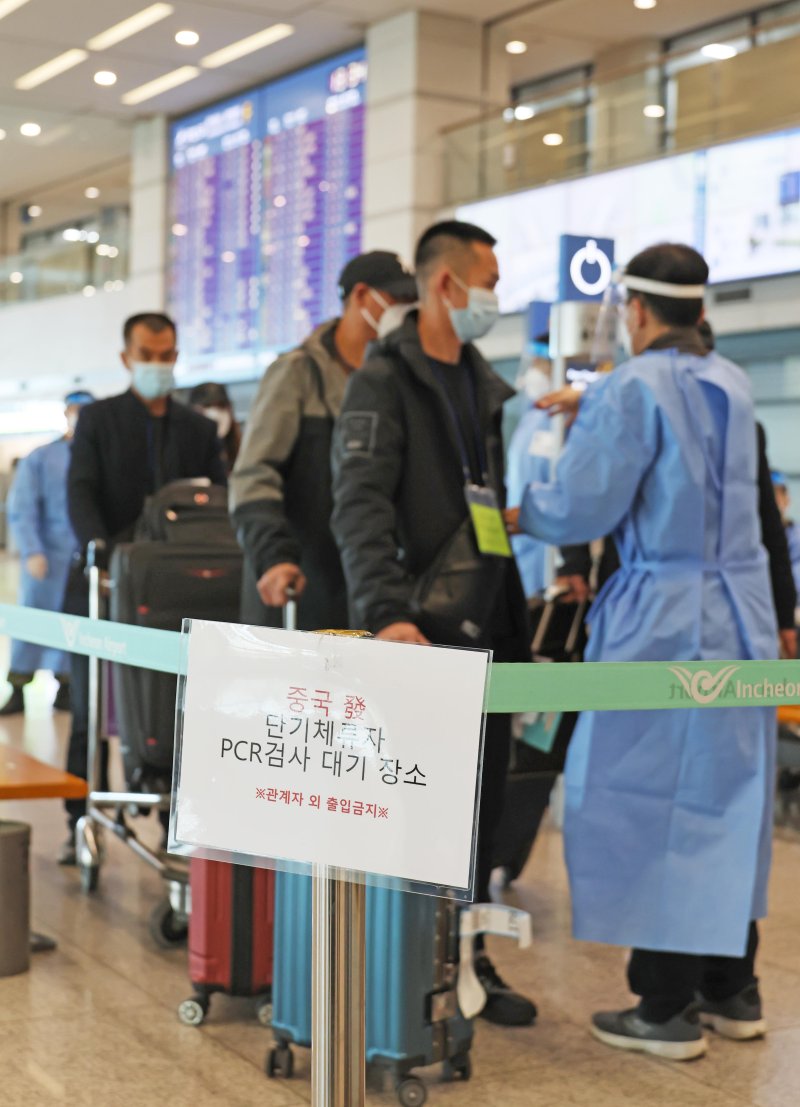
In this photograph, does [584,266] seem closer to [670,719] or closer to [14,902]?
[670,719]

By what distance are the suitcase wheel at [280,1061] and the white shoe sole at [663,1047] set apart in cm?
69

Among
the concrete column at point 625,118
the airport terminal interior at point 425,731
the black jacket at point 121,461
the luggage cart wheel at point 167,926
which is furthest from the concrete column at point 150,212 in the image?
the luggage cart wheel at point 167,926

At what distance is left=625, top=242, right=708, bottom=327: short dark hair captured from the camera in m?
3.19

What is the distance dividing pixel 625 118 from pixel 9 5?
4.66m

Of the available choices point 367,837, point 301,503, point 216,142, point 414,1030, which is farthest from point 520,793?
point 216,142

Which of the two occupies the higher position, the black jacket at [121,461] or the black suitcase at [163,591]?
the black jacket at [121,461]

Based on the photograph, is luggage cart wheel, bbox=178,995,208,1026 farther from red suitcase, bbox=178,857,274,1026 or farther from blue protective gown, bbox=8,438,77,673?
blue protective gown, bbox=8,438,77,673

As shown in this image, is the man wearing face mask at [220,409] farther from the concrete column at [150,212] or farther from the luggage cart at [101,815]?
the concrete column at [150,212]

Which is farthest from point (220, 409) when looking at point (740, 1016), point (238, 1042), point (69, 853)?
point (740, 1016)

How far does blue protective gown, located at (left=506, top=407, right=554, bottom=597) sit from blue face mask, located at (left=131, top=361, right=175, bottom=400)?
128cm

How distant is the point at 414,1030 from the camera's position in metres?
2.84

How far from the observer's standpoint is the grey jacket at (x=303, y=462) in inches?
143

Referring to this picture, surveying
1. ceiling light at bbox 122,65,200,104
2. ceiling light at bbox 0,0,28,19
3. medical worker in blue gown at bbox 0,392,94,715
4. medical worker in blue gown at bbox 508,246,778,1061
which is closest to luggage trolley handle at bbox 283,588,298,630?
medical worker in blue gown at bbox 508,246,778,1061

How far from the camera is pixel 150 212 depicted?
14547 millimetres
